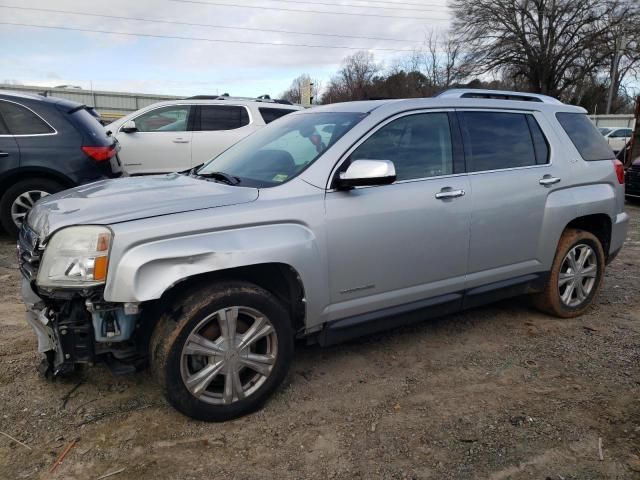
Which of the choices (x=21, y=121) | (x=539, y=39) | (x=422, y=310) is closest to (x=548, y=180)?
(x=422, y=310)

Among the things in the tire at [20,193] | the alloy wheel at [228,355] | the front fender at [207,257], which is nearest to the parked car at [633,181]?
the front fender at [207,257]

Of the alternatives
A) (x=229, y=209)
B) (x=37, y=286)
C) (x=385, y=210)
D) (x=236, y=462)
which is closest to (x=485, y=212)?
(x=385, y=210)

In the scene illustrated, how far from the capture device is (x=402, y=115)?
3.43m

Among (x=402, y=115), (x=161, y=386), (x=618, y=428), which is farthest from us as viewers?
(x=402, y=115)

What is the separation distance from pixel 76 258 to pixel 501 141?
9.94 feet

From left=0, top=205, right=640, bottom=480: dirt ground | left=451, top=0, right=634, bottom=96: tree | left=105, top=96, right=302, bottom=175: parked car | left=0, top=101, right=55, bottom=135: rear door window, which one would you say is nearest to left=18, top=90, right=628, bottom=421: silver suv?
left=0, top=205, right=640, bottom=480: dirt ground

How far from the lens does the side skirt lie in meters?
3.16

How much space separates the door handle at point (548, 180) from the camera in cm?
395

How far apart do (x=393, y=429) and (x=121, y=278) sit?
1622 millimetres

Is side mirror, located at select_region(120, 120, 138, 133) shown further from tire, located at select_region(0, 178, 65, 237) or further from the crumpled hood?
the crumpled hood

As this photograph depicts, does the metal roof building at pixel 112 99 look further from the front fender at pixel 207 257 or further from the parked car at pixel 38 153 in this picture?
Answer: the front fender at pixel 207 257

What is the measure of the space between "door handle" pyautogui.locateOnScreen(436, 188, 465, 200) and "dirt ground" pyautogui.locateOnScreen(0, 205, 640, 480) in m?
1.14

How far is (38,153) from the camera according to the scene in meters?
6.02

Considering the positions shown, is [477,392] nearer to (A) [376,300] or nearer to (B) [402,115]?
(A) [376,300]
